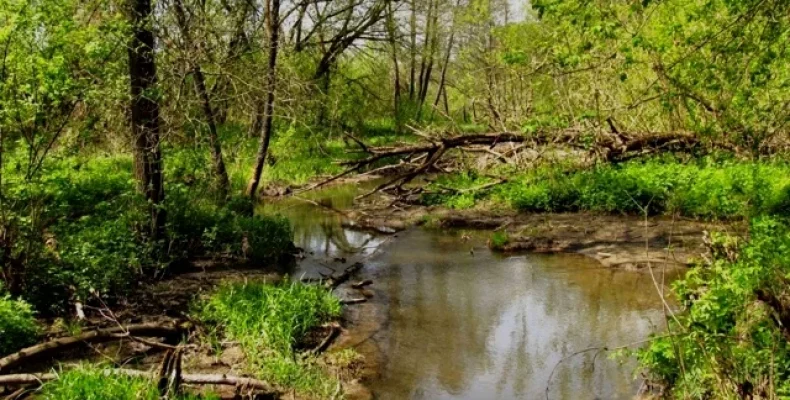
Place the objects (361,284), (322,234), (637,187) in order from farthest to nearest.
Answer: (322,234) < (637,187) < (361,284)

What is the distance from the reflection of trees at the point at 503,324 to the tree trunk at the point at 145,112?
12.7ft

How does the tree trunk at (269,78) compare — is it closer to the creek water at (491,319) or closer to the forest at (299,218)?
the forest at (299,218)

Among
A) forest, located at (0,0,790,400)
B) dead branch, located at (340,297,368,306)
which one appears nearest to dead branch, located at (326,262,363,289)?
forest, located at (0,0,790,400)

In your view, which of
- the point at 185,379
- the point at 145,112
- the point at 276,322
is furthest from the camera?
the point at 145,112

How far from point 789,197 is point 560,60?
4.40 m

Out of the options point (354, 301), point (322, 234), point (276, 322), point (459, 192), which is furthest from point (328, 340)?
point (459, 192)

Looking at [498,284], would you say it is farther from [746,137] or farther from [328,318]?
[746,137]

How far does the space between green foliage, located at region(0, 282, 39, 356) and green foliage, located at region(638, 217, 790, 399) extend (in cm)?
605

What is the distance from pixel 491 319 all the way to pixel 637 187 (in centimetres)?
743

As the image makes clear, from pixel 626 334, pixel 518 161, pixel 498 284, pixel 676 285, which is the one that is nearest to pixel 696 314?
pixel 676 285

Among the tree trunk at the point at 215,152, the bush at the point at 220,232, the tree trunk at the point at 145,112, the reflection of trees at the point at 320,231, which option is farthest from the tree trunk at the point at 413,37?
the tree trunk at the point at 145,112

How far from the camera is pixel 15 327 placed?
704 cm

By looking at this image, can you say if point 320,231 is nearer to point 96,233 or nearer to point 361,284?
point 361,284

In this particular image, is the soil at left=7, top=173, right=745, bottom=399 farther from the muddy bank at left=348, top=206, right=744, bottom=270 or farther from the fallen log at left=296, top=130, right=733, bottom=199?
the fallen log at left=296, top=130, right=733, bottom=199
